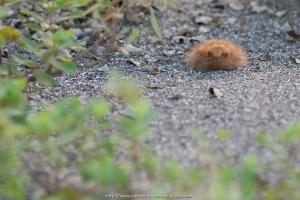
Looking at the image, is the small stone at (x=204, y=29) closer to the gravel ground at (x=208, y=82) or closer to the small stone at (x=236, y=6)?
the gravel ground at (x=208, y=82)

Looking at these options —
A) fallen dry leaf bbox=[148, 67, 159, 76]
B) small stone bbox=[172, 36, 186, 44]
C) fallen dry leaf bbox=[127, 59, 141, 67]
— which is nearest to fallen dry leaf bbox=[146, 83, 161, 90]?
fallen dry leaf bbox=[148, 67, 159, 76]

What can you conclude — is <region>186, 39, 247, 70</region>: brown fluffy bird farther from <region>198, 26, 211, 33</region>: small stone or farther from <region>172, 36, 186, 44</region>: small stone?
<region>198, 26, 211, 33</region>: small stone

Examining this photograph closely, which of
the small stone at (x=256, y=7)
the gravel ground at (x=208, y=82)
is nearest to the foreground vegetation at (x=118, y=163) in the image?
the gravel ground at (x=208, y=82)

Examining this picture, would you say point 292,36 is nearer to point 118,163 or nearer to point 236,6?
point 236,6

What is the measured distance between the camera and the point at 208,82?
7.52 feet

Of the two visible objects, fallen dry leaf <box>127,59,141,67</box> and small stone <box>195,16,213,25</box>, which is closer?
fallen dry leaf <box>127,59,141,67</box>

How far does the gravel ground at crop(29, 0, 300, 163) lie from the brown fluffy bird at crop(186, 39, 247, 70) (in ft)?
0.09

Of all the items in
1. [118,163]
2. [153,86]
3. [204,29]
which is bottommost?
[204,29]

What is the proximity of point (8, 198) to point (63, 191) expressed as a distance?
0.48ft

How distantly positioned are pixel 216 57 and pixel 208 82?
18 centimetres

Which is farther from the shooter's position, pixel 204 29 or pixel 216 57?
pixel 204 29

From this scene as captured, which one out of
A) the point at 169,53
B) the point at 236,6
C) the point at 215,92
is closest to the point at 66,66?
the point at 215,92

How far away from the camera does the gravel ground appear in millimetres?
1801

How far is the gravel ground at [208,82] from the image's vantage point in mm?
1801
